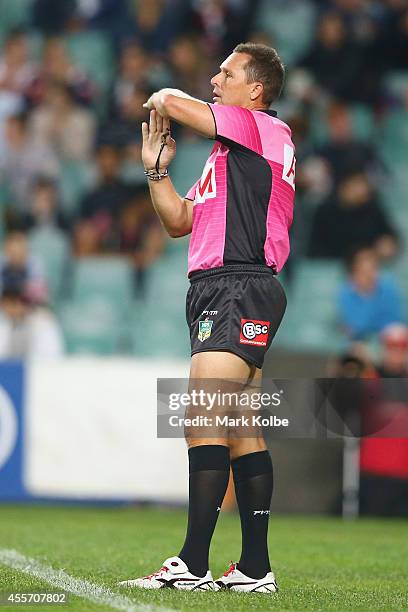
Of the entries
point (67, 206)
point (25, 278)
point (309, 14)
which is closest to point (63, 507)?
point (25, 278)

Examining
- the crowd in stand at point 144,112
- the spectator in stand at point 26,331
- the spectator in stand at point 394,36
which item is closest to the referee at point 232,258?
the spectator in stand at point 26,331

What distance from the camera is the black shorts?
4699mm

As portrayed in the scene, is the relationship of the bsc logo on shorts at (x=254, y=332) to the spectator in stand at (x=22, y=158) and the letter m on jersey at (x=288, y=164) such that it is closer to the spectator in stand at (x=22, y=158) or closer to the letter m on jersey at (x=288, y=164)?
the letter m on jersey at (x=288, y=164)

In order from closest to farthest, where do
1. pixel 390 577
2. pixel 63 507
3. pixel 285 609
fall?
pixel 285 609
pixel 390 577
pixel 63 507

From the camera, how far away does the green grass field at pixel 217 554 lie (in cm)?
439

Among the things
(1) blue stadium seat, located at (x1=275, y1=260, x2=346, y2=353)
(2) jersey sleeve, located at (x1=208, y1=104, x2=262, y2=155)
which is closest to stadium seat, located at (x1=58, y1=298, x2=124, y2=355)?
(1) blue stadium seat, located at (x1=275, y1=260, x2=346, y2=353)

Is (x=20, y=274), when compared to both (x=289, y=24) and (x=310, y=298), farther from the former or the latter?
(x=289, y=24)

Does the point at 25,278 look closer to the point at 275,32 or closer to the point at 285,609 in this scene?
the point at 275,32

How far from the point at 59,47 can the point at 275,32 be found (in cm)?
253

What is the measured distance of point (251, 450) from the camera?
480 centimetres

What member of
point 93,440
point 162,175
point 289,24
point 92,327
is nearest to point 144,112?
point 92,327

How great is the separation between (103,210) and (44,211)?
24.6 inches

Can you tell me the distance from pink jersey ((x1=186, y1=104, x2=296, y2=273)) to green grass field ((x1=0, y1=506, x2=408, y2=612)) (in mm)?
1259

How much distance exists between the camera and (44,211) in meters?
13.2
